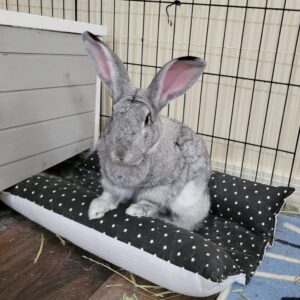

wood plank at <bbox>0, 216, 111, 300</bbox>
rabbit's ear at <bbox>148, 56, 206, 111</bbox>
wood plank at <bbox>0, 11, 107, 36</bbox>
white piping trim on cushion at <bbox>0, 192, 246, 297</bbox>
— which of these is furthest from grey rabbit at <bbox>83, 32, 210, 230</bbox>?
wood plank at <bbox>0, 11, 107, 36</bbox>

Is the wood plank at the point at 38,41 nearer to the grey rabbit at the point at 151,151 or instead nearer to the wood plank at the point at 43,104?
the wood plank at the point at 43,104

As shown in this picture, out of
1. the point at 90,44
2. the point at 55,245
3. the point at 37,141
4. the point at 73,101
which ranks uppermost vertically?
the point at 90,44

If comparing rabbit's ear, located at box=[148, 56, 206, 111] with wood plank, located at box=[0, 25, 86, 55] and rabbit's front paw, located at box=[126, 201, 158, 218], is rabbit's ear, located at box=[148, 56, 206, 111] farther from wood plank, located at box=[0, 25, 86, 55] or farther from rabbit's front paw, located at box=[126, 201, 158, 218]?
wood plank, located at box=[0, 25, 86, 55]

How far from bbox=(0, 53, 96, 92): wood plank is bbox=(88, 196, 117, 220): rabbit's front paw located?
613 millimetres

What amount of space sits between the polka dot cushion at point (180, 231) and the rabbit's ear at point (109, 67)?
48 centimetres

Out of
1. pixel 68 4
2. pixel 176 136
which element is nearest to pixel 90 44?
pixel 176 136

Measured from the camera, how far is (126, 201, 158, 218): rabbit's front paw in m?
1.46

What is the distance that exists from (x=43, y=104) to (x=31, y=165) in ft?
0.99

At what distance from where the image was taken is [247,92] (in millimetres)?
2150

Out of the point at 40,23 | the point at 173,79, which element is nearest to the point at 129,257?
the point at 173,79

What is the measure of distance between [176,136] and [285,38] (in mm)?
902

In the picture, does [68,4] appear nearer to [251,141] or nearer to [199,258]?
[251,141]

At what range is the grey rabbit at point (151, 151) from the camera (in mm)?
1277

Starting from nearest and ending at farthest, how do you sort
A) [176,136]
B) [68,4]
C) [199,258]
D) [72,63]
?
[199,258] → [176,136] → [72,63] → [68,4]
